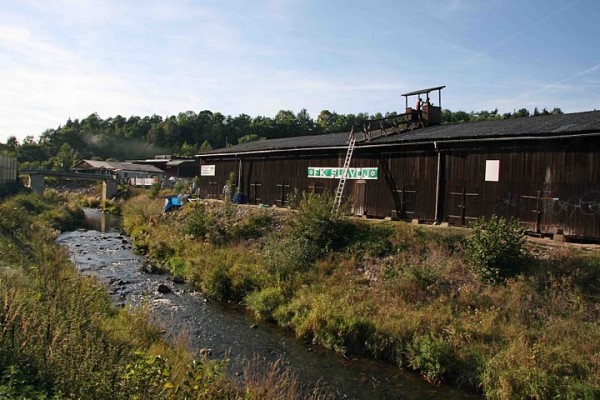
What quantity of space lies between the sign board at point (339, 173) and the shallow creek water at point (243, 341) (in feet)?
31.6

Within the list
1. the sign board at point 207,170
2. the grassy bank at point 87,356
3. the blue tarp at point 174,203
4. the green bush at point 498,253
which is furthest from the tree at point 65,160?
the green bush at point 498,253

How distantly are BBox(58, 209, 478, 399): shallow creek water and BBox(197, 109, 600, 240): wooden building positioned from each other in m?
8.89

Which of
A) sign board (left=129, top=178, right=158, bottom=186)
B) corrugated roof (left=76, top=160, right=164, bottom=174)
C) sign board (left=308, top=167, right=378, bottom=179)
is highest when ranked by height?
corrugated roof (left=76, top=160, right=164, bottom=174)

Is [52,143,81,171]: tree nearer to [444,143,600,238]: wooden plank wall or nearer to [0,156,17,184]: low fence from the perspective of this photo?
[0,156,17,184]: low fence

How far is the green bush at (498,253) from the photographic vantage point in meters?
13.7

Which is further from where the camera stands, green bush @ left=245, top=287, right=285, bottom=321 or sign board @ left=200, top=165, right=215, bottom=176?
sign board @ left=200, top=165, right=215, bottom=176

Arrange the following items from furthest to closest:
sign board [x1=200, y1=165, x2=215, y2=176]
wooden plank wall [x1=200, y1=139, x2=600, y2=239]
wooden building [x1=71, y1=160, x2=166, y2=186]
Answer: wooden building [x1=71, y1=160, x2=166, y2=186] → sign board [x1=200, y1=165, x2=215, y2=176] → wooden plank wall [x1=200, y1=139, x2=600, y2=239]

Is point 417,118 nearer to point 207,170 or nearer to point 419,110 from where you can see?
point 419,110

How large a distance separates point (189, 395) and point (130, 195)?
4951 centimetres

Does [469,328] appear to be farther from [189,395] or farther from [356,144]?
[356,144]

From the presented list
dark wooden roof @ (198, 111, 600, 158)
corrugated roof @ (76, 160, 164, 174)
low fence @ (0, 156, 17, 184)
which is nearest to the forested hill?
corrugated roof @ (76, 160, 164, 174)

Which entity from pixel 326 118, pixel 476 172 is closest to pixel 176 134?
pixel 326 118

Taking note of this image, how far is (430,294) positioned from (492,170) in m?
6.42

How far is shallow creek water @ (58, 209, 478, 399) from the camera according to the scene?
1041 cm
